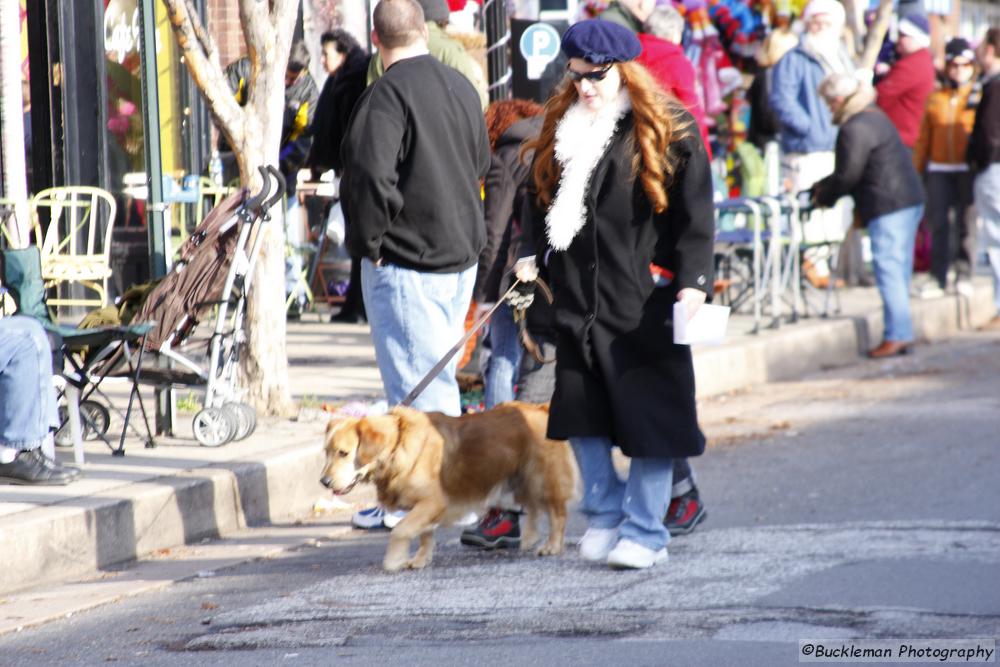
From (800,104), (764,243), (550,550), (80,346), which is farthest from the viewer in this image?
(800,104)

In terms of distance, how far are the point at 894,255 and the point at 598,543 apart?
7.09 meters

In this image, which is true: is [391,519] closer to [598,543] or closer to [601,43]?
[598,543]

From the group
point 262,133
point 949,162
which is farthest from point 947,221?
point 262,133

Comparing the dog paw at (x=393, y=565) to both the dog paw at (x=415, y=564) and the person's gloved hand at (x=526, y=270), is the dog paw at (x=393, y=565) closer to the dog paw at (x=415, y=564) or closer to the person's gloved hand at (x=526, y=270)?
the dog paw at (x=415, y=564)

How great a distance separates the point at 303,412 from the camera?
882 cm

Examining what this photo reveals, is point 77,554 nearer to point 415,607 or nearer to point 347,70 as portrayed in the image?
point 415,607

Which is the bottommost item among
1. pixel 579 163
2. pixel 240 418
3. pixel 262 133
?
pixel 240 418

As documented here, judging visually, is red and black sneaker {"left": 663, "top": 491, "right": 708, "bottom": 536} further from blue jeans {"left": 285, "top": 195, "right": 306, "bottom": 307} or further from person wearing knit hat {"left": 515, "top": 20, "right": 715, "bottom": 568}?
blue jeans {"left": 285, "top": 195, "right": 306, "bottom": 307}

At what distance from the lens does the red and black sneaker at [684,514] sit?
6648mm

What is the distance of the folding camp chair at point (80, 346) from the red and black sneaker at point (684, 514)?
253 centimetres

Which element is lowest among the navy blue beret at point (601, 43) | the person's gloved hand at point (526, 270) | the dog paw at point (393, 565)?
the dog paw at point (393, 565)

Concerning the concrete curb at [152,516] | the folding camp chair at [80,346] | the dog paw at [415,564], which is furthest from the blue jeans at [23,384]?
the dog paw at [415,564]

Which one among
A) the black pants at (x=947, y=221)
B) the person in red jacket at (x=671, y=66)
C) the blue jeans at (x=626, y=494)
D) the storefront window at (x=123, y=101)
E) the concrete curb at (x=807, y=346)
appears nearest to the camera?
the blue jeans at (x=626, y=494)

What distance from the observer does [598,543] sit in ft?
20.1
